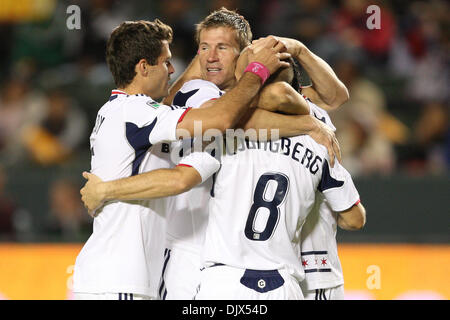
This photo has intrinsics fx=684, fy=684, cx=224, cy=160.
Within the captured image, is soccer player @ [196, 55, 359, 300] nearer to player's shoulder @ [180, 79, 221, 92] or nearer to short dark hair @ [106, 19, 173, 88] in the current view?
player's shoulder @ [180, 79, 221, 92]

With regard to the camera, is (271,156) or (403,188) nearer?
(271,156)

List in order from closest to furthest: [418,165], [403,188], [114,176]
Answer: [114,176]
[403,188]
[418,165]

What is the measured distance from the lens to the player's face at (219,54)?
4.27 m

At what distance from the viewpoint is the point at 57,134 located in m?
9.80

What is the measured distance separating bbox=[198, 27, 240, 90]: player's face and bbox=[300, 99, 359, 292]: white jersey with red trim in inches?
23.0

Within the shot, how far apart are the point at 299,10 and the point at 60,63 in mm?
3846

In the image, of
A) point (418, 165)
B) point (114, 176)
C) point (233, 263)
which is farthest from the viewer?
point (418, 165)

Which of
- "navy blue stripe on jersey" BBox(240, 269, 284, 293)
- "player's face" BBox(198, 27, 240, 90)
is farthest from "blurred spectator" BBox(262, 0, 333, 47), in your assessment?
"navy blue stripe on jersey" BBox(240, 269, 284, 293)

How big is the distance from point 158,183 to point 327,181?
36.7 inches

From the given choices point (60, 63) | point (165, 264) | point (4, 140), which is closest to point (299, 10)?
point (60, 63)

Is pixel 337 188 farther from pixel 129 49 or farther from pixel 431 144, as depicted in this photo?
pixel 431 144

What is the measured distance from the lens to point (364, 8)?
1050cm

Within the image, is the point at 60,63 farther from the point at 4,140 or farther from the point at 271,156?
the point at 271,156

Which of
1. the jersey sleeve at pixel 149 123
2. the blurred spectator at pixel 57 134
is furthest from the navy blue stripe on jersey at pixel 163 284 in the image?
the blurred spectator at pixel 57 134
